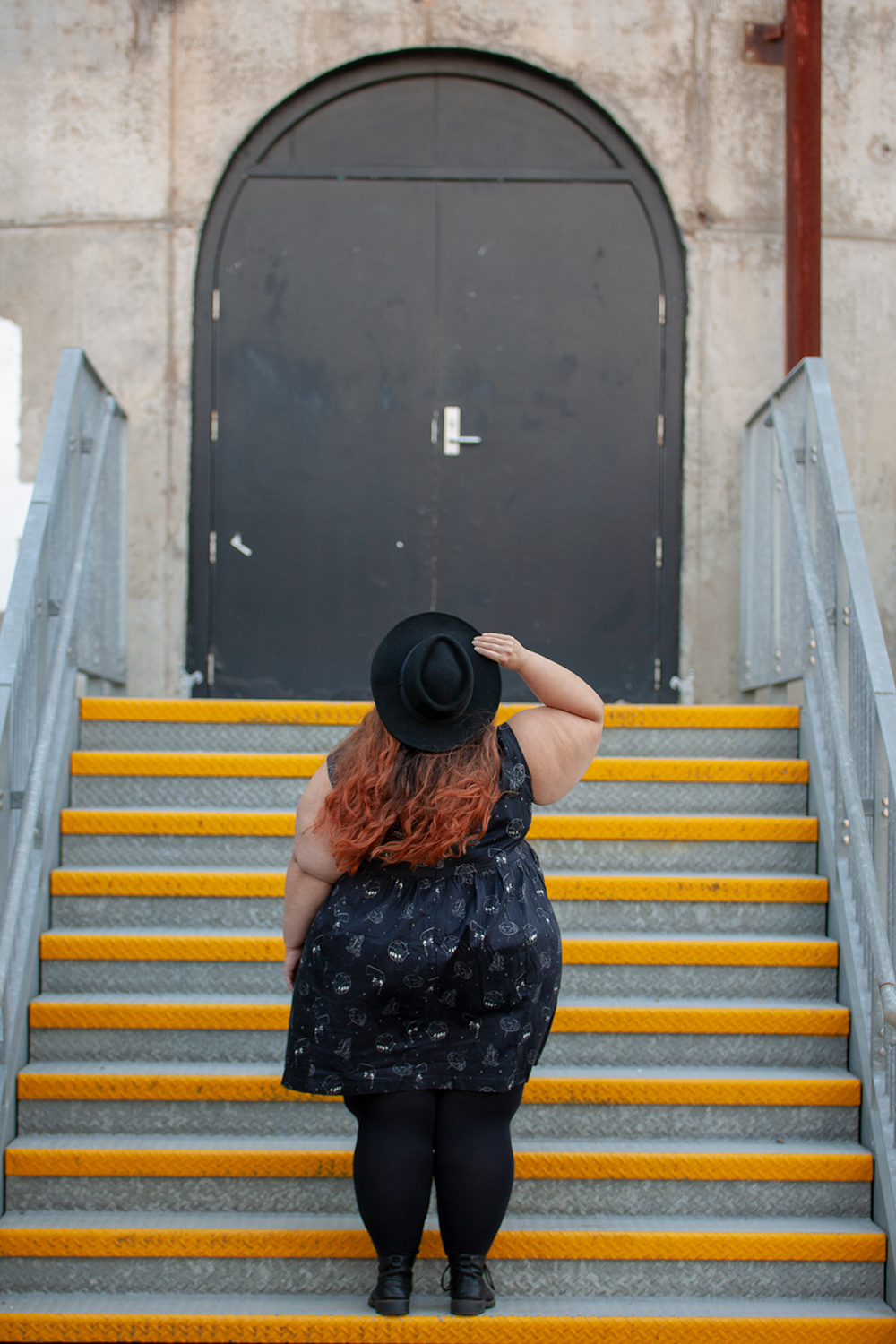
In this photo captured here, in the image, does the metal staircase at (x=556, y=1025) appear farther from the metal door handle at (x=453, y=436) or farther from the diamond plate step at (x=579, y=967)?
the metal door handle at (x=453, y=436)

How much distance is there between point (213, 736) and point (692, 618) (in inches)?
92.7

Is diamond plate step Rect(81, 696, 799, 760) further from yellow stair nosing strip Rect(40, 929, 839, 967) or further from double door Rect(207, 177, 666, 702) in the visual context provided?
double door Rect(207, 177, 666, 702)

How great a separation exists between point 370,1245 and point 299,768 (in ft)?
4.86

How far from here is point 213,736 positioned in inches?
155

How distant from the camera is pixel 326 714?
3.95m

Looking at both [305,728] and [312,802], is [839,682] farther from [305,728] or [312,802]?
[312,802]

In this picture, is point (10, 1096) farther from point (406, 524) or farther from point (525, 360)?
point (525, 360)

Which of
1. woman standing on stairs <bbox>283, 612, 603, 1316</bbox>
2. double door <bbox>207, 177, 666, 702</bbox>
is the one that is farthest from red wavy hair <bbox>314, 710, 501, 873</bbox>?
double door <bbox>207, 177, 666, 702</bbox>

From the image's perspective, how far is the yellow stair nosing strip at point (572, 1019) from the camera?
10.2 feet

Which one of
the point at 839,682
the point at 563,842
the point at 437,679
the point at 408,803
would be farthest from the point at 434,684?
the point at 839,682

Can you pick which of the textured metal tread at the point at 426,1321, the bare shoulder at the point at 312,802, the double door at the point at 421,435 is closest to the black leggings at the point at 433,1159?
the textured metal tread at the point at 426,1321

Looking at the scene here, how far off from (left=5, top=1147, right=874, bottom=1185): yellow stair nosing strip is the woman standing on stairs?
474mm

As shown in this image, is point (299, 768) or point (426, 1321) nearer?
point (426, 1321)

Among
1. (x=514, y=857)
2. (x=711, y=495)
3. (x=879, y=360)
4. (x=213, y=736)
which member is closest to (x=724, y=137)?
(x=879, y=360)
